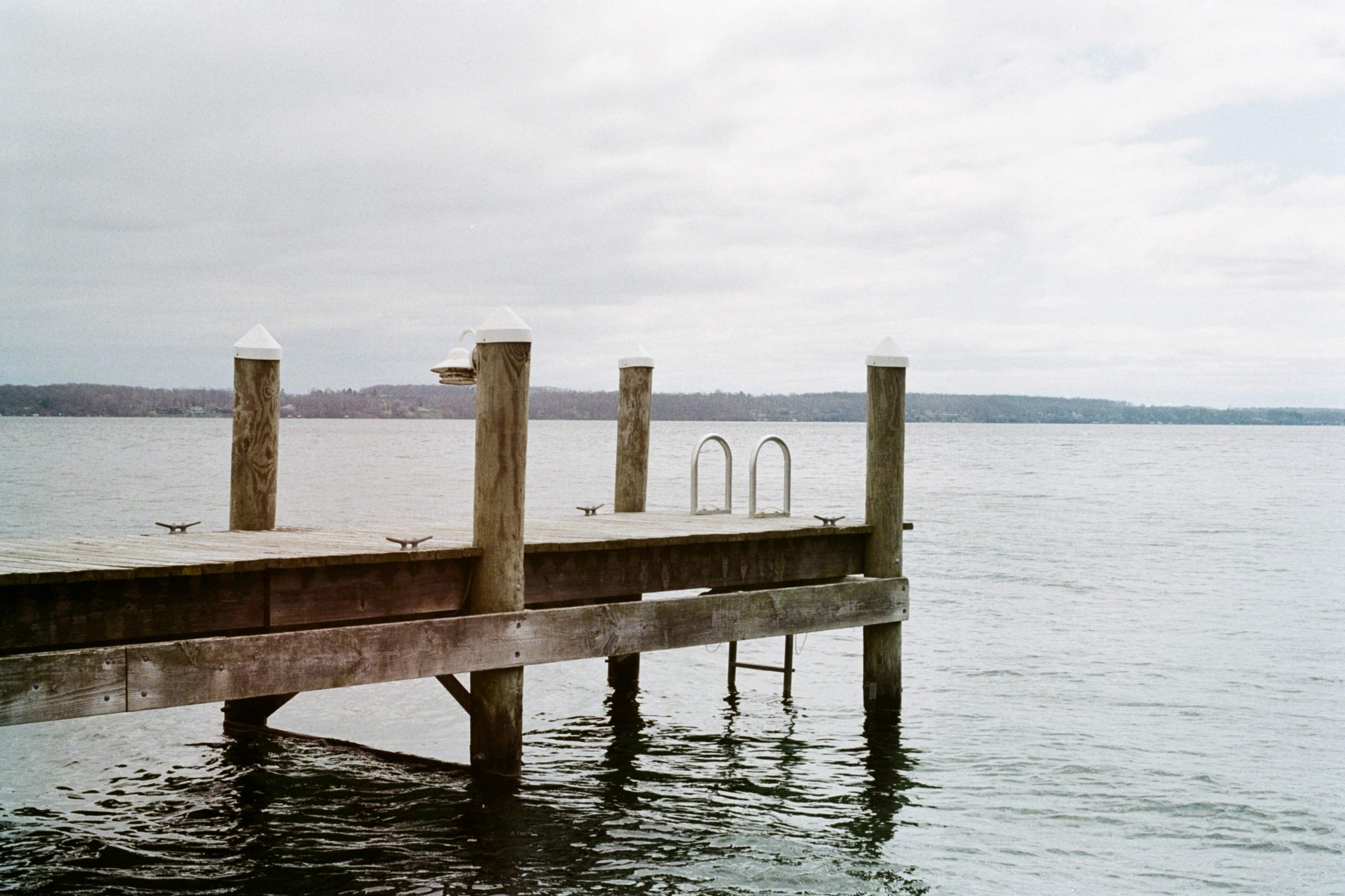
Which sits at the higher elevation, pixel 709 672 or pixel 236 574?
pixel 236 574

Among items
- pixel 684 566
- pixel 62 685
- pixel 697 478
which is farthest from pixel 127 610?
pixel 697 478

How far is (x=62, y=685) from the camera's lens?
6.40 metres

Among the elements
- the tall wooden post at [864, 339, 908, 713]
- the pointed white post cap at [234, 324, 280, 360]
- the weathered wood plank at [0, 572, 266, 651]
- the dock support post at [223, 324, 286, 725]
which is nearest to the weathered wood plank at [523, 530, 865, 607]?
the tall wooden post at [864, 339, 908, 713]

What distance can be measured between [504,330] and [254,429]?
2.73 meters

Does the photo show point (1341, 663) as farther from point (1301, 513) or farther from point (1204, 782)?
point (1301, 513)

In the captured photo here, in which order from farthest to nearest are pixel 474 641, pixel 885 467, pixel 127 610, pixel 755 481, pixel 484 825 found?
pixel 755 481, pixel 885 467, pixel 484 825, pixel 474 641, pixel 127 610

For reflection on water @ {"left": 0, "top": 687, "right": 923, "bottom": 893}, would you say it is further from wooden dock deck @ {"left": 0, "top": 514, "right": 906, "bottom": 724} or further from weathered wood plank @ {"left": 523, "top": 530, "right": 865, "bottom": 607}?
weathered wood plank @ {"left": 523, "top": 530, "right": 865, "bottom": 607}

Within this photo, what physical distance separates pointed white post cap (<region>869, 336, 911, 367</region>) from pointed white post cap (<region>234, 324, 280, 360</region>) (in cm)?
488

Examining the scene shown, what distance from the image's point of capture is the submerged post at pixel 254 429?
9602 millimetres

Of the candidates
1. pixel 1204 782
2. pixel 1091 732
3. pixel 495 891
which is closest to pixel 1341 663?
pixel 1091 732

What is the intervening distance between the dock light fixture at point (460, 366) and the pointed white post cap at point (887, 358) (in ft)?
11.1

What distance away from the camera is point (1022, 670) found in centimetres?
1673

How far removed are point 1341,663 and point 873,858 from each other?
12.5m

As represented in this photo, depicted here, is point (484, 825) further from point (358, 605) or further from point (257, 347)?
point (257, 347)
